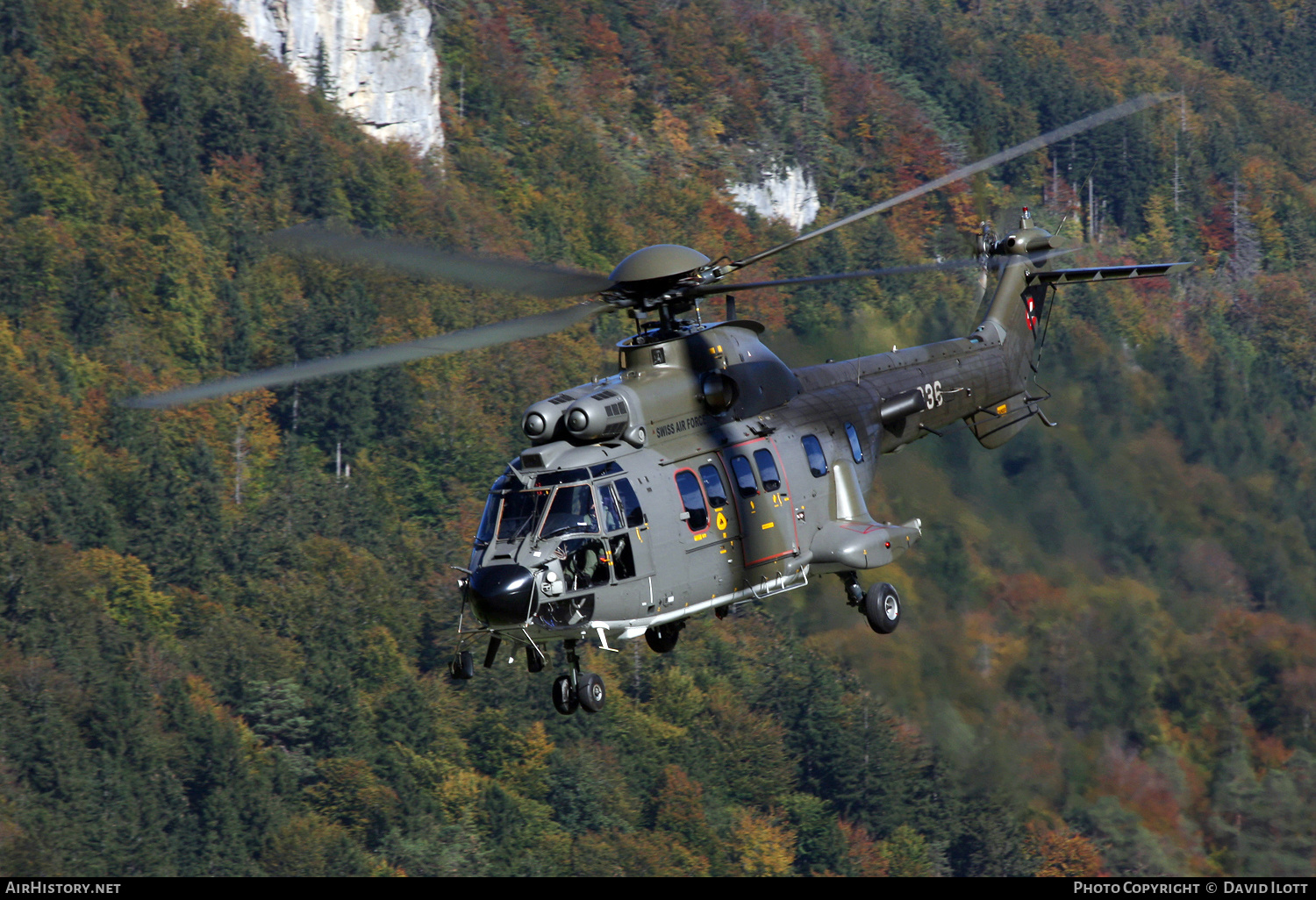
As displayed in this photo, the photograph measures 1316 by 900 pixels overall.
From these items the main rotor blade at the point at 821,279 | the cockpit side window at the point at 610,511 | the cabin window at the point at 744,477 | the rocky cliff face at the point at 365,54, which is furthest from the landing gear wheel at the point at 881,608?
the rocky cliff face at the point at 365,54

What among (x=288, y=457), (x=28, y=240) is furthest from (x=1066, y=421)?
(x=28, y=240)

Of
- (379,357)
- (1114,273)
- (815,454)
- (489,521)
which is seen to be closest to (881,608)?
(815,454)

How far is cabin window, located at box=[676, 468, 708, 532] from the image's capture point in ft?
A: 71.8

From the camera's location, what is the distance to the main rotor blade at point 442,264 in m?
19.1

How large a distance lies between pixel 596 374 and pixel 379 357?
73.0m

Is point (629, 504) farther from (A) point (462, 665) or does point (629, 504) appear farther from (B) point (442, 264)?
(B) point (442, 264)

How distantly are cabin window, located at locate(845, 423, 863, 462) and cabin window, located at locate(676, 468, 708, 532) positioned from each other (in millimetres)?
3347

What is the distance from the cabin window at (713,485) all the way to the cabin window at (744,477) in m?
0.27

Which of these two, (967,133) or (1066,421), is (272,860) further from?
(967,133)

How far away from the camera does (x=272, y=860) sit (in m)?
79.5

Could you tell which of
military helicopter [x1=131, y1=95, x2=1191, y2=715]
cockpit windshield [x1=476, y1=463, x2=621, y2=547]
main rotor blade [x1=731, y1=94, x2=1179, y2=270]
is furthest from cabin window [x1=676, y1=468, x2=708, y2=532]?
main rotor blade [x1=731, y1=94, x2=1179, y2=270]

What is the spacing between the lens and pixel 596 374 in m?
92.3

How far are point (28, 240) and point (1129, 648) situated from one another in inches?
3224

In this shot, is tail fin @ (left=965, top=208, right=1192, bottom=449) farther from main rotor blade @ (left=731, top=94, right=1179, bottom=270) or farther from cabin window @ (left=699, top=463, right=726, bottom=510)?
cabin window @ (left=699, top=463, right=726, bottom=510)
